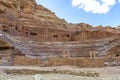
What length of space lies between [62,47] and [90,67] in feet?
59.0

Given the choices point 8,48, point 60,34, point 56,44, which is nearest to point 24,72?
point 8,48

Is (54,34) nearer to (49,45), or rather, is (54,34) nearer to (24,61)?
(49,45)

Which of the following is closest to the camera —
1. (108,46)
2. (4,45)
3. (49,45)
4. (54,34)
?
(4,45)

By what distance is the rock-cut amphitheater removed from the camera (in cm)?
2317

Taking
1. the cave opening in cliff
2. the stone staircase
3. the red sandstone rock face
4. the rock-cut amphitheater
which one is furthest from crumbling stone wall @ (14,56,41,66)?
the stone staircase

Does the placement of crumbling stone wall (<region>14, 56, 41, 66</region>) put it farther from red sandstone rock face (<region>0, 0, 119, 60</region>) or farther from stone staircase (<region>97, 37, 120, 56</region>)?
stone staircase (<region>97, 37, 120, 56</region>)

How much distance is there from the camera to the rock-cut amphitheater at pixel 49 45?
A: 2317 centimetres

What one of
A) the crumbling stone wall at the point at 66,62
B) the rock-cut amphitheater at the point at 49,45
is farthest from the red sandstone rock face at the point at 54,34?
the crumbling stone wall at the point at 66,62

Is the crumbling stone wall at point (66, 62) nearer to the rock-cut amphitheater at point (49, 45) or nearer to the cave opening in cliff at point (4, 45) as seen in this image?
the rock-cut amphitheater at point (49, 45)

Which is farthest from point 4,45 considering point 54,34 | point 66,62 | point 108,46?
point 54,34

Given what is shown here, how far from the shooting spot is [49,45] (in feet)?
135

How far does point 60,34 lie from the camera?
51.7 m

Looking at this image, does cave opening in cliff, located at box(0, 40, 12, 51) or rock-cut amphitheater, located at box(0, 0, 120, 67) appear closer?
rock-cut amphitheater, located at box(0, 0, 120, 67)

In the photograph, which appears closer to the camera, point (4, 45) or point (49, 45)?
point (4, 45)
